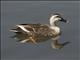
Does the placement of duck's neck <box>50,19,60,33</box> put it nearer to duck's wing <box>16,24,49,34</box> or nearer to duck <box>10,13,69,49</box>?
duck <box>10,13,69,49</box>

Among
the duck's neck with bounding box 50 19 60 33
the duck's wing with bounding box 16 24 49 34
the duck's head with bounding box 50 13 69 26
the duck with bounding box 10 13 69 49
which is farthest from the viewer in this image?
the duck's head with bounding box 50 13 69 26

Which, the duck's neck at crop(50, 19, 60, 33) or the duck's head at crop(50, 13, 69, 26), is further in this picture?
the duck's head at crop(50, 13, 69, 26)


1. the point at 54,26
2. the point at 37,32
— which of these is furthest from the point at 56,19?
the point at 37,32

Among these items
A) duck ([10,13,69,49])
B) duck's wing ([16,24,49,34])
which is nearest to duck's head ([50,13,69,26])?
duck ([10,13,69,49])

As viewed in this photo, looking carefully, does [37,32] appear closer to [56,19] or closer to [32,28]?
[32,28]

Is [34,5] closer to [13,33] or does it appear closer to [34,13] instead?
[34,13]

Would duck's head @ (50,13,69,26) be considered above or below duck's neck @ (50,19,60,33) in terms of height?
above

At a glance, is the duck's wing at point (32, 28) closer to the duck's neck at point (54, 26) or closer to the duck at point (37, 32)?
the duck at point (37, 32)

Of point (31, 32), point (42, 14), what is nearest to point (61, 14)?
point (42, 14)

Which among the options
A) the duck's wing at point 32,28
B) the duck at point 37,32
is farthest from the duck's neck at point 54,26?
the duck's wing at point 32,28

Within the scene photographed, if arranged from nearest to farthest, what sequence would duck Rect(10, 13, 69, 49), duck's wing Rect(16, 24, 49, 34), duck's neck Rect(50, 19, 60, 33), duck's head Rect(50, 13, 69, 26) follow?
duck Rect(10, 13, 69, 49)
duck's wing Rect(16, 24, 49, 34)
duck's neck Rect(50, 19, 60, 33)
duck's head Rect(50, 13, 69, 26)

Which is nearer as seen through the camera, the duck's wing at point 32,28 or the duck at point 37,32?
the duck at point 37,32

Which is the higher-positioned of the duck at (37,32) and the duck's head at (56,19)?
the duck's head at (56,19)

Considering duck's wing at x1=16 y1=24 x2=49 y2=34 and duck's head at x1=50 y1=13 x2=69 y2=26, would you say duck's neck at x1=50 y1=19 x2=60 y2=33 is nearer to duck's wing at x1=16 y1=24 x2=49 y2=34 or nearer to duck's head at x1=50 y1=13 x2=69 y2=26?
duck's head at x1=50 y1=13 x2=69 y2=26
